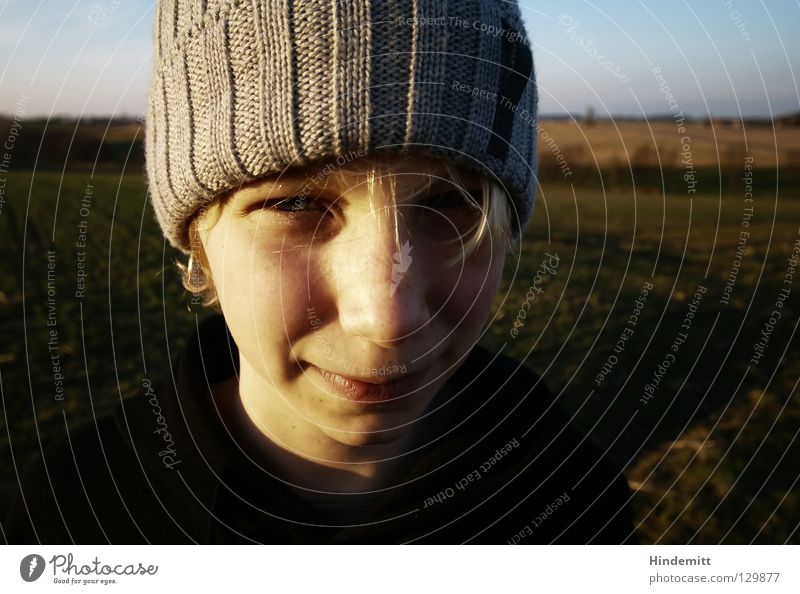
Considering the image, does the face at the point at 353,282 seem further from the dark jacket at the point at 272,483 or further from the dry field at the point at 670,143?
the dry field at the point at 670,143

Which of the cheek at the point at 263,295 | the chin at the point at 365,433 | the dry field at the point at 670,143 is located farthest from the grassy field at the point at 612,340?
the cheek at the point at 263,295

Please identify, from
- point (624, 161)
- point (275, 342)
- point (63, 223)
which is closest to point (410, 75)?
point (275, 342)

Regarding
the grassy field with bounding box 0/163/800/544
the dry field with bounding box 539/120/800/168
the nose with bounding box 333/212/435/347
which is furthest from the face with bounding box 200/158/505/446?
the grassy field with bounding box 0/163/800/544

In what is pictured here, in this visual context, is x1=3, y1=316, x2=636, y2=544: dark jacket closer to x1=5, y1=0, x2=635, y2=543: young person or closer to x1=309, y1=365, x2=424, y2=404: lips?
x1=5, y1=0, x2=635, y2=543: young person

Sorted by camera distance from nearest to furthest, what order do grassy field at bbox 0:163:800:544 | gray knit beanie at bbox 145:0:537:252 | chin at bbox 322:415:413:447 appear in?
1. gray knit beanie at bbox 145:0:537:252
2. chin at bbox 322:415:413:447
3. grassy field at bbox 0:163:800:544

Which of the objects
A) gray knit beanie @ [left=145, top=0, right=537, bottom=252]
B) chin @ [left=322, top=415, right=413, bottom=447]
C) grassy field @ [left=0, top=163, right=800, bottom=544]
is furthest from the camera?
grassy field @ [left=0, top=163, right=800, bottom=544]

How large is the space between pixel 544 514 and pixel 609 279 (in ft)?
4.67

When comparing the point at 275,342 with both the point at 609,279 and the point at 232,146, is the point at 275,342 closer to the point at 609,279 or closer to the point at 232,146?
the point at 232,146

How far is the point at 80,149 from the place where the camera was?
50.7 inches

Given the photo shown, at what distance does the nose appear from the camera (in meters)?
0.57

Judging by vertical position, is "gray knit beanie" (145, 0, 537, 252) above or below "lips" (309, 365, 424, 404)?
above

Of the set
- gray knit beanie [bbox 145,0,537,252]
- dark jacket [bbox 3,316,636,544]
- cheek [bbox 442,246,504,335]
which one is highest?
gray knit beanie [bbox 145,0,537,252]

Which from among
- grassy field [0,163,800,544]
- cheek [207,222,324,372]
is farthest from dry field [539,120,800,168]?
cheek [207,222,324,372]

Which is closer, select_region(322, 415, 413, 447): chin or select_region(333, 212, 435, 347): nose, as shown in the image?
select_region(333, 212, 435, 347): nose
